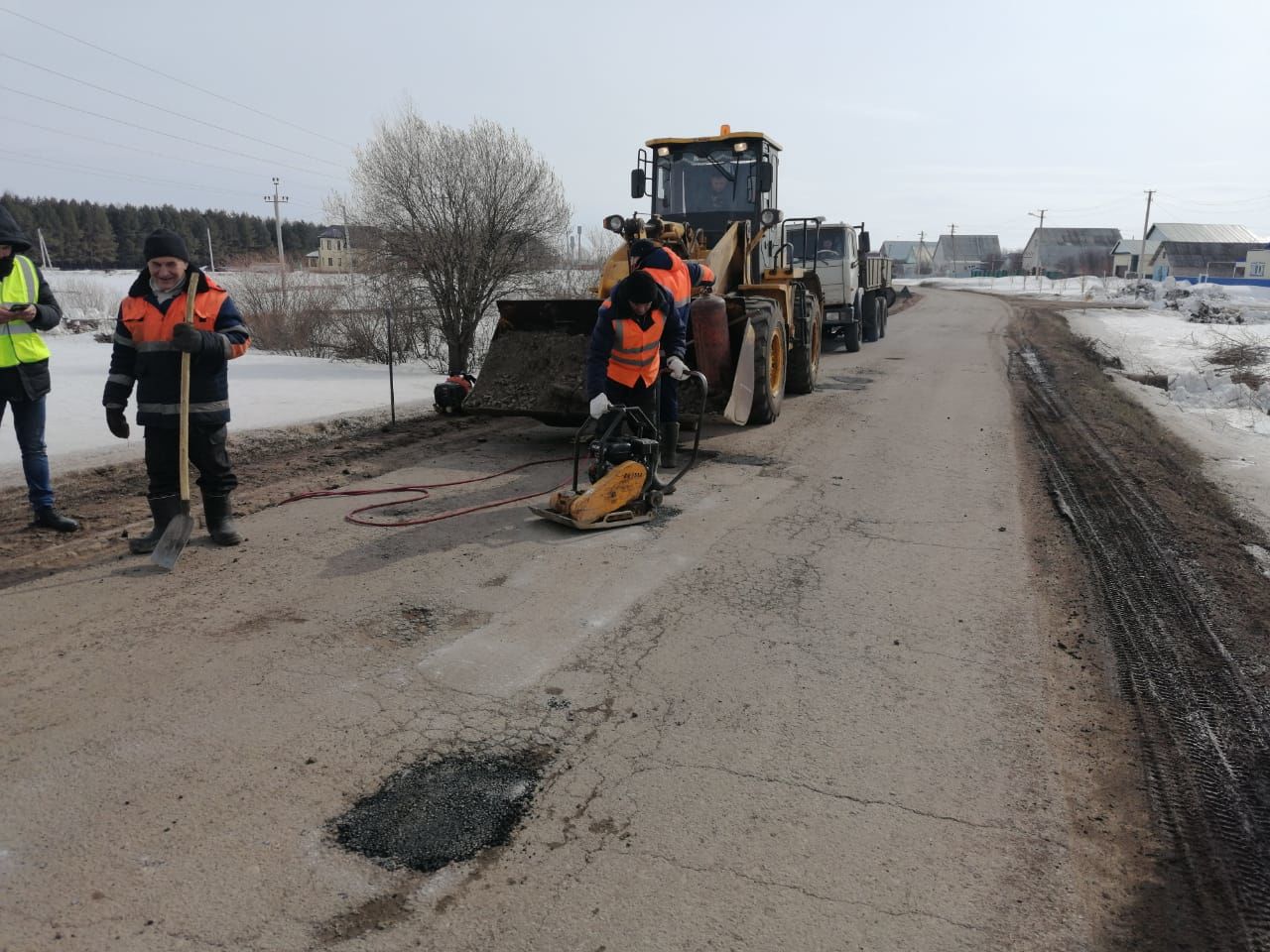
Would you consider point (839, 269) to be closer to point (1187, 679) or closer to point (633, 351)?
point (633, 351)

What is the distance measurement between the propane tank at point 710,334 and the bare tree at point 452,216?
9141mm

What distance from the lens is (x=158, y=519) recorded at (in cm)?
548

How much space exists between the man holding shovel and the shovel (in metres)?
0.03

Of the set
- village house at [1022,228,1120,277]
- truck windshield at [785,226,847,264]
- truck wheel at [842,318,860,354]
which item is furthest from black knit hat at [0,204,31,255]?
village house at [1022,228,1120,277]

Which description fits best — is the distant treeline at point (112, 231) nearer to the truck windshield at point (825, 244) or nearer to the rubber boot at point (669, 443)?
the truck windshield at point (825, 244)

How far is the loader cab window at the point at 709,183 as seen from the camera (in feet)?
37.8

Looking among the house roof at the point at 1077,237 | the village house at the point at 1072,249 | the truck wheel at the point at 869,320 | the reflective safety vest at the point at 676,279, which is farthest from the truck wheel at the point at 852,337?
the house roof at the point at 1077,237

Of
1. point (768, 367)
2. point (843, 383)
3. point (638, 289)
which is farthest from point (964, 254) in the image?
point (638, 289)

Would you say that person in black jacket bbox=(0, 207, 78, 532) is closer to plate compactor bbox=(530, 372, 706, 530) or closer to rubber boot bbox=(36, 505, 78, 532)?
rubber boot bbox=(36, 505, 78, 532)

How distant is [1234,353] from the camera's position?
51.1 ft

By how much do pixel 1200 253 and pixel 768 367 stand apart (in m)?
83.1

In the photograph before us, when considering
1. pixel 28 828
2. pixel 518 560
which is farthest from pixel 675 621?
pixel 28 828

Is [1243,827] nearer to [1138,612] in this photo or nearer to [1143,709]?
[1143,709]

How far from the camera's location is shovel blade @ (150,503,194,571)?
17.0 feet
